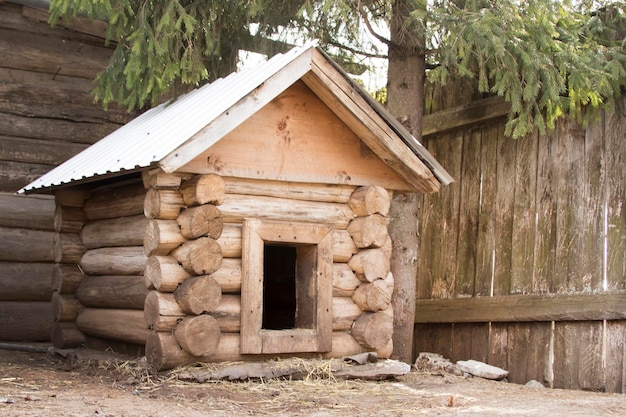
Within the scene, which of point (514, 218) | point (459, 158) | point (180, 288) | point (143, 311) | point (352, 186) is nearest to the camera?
point (180, 288)

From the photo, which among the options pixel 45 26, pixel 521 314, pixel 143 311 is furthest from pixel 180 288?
pixel 45 26

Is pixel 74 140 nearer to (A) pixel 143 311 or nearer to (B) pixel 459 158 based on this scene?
(A) pixel 143 311

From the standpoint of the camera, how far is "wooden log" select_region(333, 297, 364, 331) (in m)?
9.16

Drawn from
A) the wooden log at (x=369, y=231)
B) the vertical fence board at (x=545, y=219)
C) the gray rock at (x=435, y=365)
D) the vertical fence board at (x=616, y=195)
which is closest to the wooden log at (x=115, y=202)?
the wooden log at (x=369, y=231)

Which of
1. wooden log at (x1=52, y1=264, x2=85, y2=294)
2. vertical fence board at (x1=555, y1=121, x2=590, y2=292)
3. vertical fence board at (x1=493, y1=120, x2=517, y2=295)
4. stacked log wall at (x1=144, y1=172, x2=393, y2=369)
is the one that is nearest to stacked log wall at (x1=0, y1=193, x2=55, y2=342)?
wooden log at (x1=52, y1=264, x2=85, y2=294)

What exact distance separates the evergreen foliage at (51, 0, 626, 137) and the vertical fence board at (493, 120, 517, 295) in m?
0.26

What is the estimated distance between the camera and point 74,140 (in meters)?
11.9

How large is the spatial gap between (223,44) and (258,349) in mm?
4852

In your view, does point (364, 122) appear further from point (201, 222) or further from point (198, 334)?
point (198, 334)

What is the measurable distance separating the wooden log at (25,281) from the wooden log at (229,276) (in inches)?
160

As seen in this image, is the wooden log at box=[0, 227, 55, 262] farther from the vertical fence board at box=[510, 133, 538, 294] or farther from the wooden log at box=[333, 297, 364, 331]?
the vertical fence board at box=[510, 133, 538, 294]

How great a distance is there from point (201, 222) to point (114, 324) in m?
1.90

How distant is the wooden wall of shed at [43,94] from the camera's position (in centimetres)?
1140

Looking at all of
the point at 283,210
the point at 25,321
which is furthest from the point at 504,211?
the point at 25,321
